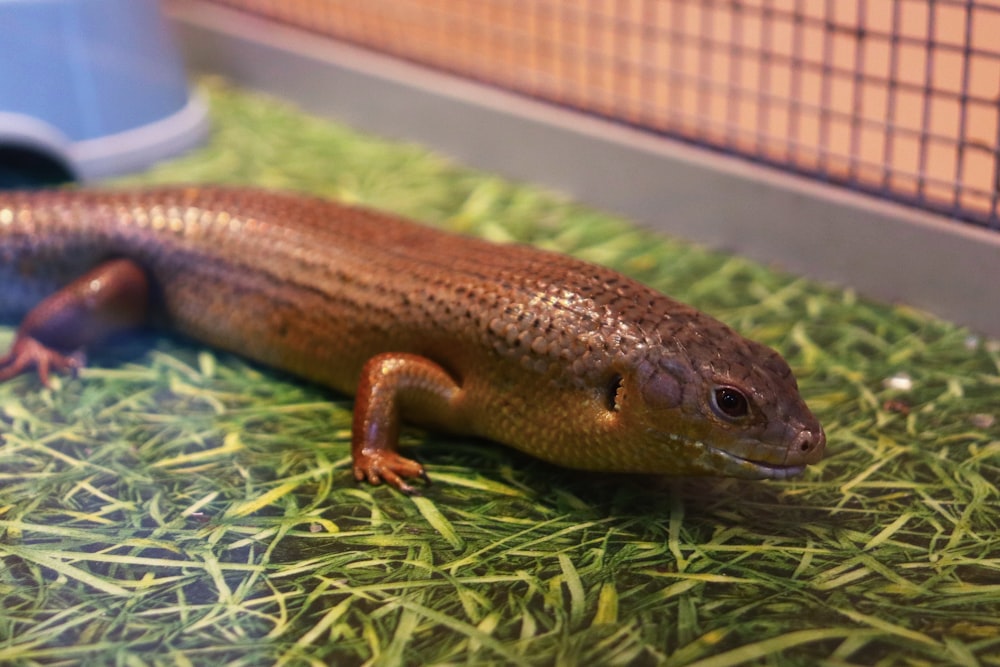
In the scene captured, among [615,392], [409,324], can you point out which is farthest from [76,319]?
[615,392]

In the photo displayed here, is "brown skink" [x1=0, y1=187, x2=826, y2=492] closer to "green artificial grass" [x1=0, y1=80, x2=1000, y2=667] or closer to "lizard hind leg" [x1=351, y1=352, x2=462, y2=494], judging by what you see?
"lizard hind leg" [x1=351, y1=352, x2=462, y2=494]

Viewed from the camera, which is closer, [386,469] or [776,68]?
[386,469]

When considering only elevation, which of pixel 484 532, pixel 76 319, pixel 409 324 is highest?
pixel 409 324

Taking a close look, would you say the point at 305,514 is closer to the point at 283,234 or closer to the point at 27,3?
the point at 283,234

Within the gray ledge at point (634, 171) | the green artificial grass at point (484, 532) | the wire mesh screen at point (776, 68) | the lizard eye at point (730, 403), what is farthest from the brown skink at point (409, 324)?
the wire mesh screen at point (776, 68)

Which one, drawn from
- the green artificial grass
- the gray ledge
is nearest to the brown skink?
the green artificial grass

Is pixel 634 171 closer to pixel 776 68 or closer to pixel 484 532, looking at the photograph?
A: pixel 776 68
